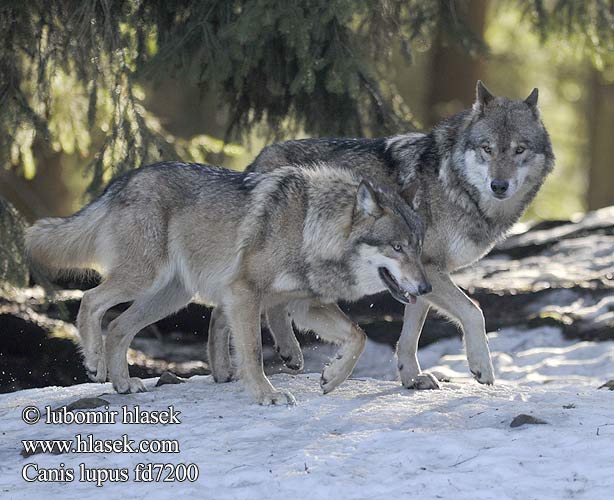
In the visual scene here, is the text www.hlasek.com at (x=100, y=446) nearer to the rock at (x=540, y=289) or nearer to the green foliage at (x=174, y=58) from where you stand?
the green foliage at (x=174, y=58)

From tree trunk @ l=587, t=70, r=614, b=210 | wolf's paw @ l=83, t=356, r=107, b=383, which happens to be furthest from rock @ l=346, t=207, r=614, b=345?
tree trunk @ l=587, t=70, r=614, b=210

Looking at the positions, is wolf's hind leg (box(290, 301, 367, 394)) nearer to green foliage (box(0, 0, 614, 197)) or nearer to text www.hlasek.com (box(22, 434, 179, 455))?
text www.hlasek.com (box(22, 434, 179, 455))

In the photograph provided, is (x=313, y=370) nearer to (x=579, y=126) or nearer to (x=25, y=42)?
(x=25, y=42)

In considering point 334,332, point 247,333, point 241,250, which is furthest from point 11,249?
point 334,332

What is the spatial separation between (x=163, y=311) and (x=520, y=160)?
8.90ft

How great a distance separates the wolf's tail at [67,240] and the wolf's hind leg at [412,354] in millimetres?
2250

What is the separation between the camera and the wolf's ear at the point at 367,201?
6.07 meters

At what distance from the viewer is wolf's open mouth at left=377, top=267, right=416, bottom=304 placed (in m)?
6.07

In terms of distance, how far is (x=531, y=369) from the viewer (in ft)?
30.1

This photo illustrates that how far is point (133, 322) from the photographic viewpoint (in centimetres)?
672

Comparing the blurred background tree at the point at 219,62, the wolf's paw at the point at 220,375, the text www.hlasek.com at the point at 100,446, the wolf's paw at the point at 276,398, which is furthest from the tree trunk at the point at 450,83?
the text www.hlasek.com at the point at 100,446

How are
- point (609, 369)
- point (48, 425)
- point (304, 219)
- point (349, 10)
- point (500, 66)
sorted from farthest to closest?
point (500, 66) → point (609, 369) → point (349, 10) → point (304, 219) → point (48, 425)

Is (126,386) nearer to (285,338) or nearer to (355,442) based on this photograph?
(285,338)

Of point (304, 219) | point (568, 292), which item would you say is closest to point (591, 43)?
point (568, 292)
